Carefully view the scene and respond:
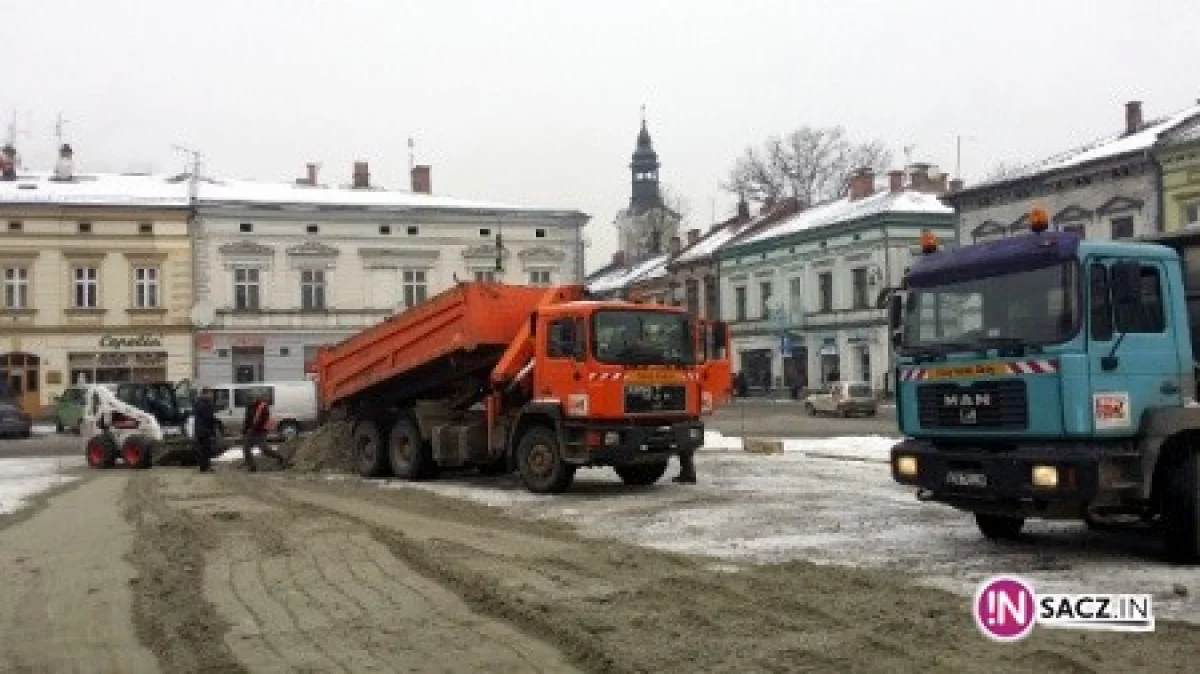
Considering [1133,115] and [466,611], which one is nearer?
[466,611]

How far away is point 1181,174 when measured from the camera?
121 ft

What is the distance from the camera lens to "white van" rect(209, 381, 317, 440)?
34.6 meters

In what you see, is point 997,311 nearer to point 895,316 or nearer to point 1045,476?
point 895,316

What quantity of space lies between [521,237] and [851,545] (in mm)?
43504

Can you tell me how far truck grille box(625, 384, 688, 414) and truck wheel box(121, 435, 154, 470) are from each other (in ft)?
41.6

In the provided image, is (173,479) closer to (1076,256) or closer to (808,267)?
(1076,256)

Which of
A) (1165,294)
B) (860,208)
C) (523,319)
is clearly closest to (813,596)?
(1165,294)

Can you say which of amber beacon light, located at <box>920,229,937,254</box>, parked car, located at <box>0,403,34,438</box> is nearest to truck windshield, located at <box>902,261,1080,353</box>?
amber beacon light, located at <box>920,229,937,254</box>

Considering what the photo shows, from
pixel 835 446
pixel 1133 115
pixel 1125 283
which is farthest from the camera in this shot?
pixel 1133 115

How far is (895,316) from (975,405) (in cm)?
140

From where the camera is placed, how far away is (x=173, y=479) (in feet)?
67.6

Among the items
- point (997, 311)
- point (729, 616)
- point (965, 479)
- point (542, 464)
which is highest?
point (997, 311)

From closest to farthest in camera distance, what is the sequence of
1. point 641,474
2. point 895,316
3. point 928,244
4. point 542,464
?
point 895,316 < point 928,244 < point 542,464 < point 641,474

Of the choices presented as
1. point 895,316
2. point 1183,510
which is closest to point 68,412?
point 895,316
